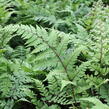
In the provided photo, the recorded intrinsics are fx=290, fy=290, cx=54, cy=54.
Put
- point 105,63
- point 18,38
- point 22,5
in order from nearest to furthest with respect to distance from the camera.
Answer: point 105,63, point 18,38, point 22,5

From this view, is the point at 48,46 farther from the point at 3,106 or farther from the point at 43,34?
the point at 3,106

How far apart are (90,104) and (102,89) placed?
174 millimetres

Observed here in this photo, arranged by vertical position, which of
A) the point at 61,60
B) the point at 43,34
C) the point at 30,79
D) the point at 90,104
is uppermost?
the point at 43,34

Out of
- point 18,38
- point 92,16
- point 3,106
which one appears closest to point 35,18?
point 18,38

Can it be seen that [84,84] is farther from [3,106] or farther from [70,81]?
[3,106]

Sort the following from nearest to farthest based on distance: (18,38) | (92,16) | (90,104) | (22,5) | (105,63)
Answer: (90,104)
(105,63)
(92,16)
(18,38)
(22,5)

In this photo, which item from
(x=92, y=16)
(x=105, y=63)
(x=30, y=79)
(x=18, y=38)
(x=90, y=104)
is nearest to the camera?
(x=90, y=104)

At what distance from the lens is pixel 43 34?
102 inches

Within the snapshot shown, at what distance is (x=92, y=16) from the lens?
3.92m

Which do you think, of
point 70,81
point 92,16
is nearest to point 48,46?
point 70,81

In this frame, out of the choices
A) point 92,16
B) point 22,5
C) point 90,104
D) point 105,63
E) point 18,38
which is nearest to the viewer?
point 90,104

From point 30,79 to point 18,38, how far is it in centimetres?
141

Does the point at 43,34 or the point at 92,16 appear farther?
the point at 92,16

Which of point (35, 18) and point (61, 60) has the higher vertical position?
point (35, 18)
